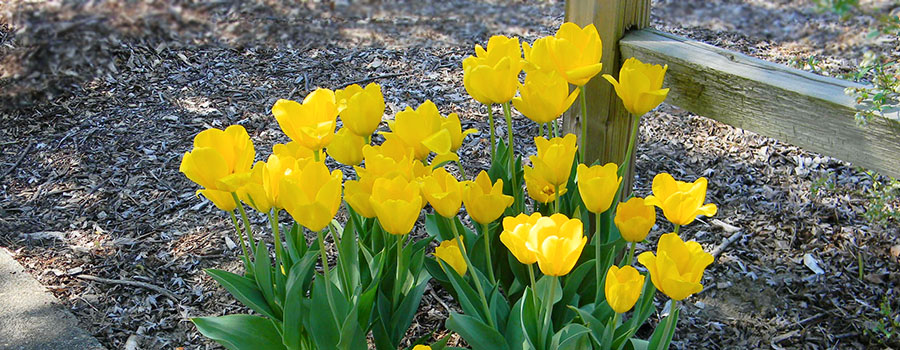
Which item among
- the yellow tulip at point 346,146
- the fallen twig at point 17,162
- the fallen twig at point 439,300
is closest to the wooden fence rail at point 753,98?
the fallen twig at point 439,300

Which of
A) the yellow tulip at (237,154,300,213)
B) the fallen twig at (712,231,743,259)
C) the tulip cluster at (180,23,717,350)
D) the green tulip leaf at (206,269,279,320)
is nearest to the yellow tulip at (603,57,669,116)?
the tulip cluster at (180,23,717,350)

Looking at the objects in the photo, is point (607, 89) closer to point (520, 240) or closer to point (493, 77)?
point (493, 77)

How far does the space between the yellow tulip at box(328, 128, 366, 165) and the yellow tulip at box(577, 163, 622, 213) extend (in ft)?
1.40

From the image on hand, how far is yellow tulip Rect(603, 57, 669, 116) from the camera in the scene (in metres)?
1.47

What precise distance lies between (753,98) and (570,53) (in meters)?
0.48

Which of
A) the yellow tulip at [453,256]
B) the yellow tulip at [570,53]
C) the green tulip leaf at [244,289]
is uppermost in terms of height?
the yellow tulip at [570,53]

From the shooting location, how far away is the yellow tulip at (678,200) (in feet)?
4.13

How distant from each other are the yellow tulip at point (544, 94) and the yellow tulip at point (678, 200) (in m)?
0.29

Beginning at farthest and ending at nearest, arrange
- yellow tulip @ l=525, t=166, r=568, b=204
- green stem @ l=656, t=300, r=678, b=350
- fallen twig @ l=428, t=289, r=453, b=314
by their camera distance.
→ fallen twig @ l=428, t=289, r=453, b=314 < yellow tulip @ l=525, t=166, r=568, b=204 < green stem @ l=656, t=300, r=678, b=350

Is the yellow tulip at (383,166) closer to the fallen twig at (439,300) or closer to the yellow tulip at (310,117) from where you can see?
the yellow tulip at (310,117)

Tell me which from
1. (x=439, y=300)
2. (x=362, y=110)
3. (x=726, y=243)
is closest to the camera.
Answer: (x=362, y=110)

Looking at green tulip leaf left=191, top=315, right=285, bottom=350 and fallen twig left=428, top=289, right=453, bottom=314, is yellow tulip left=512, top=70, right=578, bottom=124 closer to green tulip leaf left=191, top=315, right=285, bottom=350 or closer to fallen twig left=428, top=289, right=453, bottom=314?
green tulip leaf left=191, top=315, right=285, bottom=350

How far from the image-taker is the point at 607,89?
1.95m

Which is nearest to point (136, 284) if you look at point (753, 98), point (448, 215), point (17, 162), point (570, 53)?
point (17, 162)
